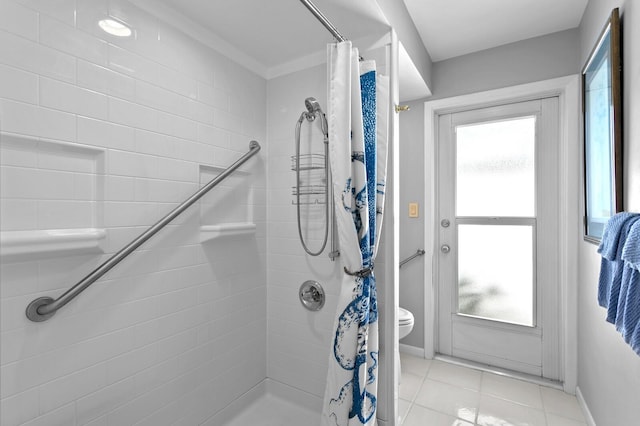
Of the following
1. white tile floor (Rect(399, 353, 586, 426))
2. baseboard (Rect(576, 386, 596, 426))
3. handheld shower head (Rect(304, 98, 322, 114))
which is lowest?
white tile floor (Rect(399, 353, 586, 426))

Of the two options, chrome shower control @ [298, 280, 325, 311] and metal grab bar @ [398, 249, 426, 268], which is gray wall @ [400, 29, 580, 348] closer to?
metal grab bar @ [398, 249, 426, 268]

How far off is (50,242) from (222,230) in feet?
2.37

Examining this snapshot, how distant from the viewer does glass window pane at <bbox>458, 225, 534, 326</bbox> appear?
2285mm

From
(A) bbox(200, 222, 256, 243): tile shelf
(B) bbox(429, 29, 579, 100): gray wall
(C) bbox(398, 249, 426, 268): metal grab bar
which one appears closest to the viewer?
(A) bbox(200, 222, 256, 243): tile shelf

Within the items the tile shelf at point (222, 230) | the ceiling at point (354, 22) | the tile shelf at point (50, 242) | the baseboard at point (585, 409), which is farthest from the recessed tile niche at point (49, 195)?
the baseboard at point (585, 409)

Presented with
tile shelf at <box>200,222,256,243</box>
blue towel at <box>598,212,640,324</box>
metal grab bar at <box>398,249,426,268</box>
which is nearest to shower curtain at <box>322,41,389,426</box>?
tile shelf at <box>200,222,256,243</box>

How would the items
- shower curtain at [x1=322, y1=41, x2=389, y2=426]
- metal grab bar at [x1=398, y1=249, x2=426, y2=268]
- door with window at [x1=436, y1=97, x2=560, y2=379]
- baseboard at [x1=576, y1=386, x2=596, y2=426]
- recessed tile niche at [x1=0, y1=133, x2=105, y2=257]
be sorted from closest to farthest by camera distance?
recessed tile niche at [x1=0, y1=133, x2=105, y2=257] < shower curtain at [x1=322, y1=41, x2=389, y2=426] < baseboard at [x1=576, y1=386, x2=596, y2=426] < door with window at [x1=436, y1=97, x2=560, y2=379] < metal grab bar at [x1=398, y1=249, x2=426, y2=268]

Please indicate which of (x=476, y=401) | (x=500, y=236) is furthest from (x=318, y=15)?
(x=476, y=401)

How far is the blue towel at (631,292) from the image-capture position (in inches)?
33.9

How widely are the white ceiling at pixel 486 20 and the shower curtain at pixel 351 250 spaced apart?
3.00ft

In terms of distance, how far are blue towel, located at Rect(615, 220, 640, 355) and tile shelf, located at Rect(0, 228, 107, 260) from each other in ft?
5.68

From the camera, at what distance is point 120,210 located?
1.26 m

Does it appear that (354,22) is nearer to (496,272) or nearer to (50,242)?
(50,242)

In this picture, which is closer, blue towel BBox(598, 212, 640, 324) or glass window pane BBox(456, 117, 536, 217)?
blue towel BBox(598, 212, 640, 324)
